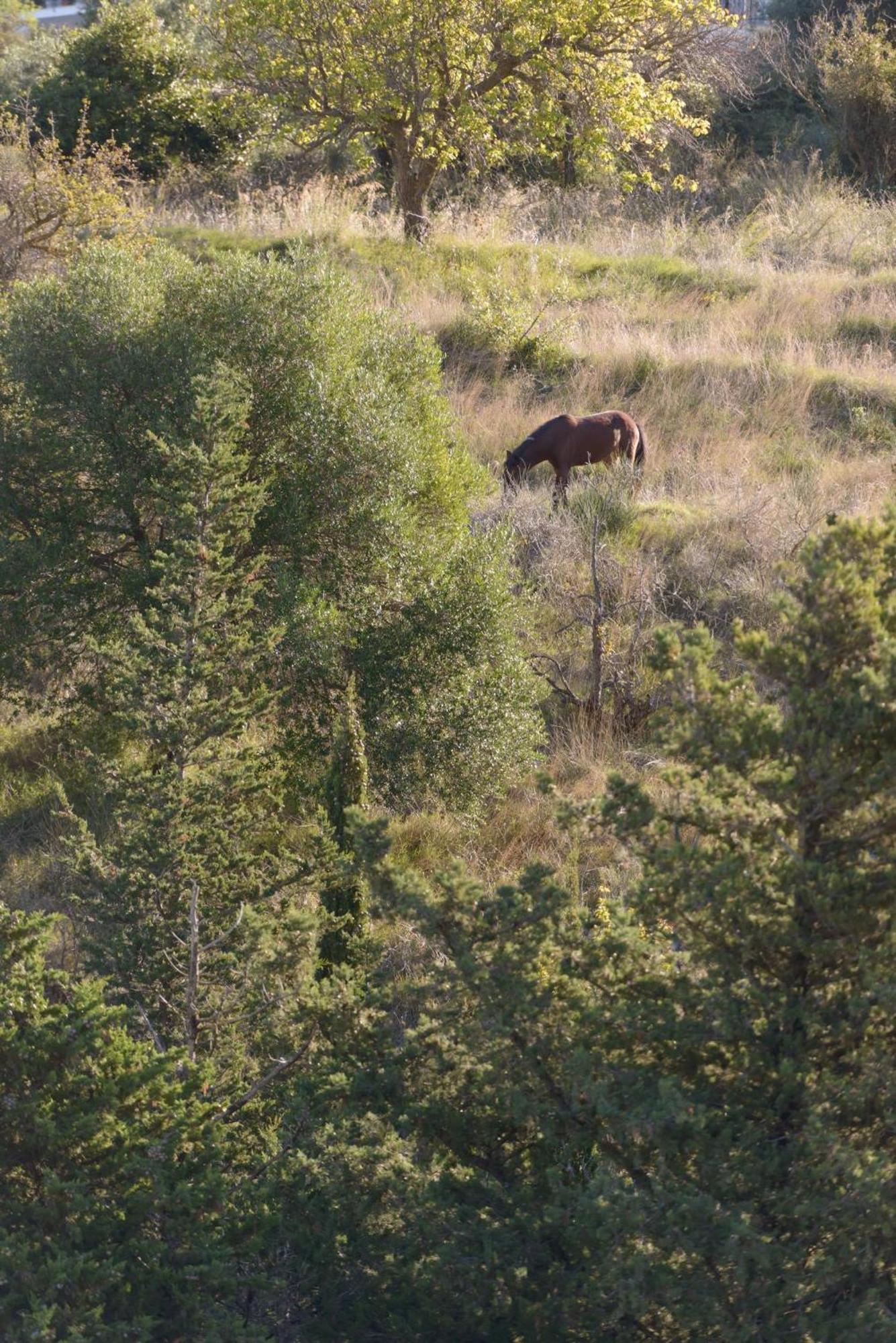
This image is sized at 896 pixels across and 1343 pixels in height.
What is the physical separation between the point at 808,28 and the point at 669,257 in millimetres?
10092

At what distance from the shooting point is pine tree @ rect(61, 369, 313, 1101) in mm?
5570

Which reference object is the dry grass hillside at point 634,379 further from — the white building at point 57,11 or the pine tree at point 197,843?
the white building at point 57,11

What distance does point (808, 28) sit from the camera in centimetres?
2408

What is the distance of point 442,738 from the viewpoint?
27.2 ft

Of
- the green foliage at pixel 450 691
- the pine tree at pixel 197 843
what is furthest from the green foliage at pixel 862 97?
the pine tree at pixel 197 843

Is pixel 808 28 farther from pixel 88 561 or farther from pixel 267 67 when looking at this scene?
pixel 88 561

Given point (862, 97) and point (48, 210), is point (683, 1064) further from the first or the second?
point (862, 97)

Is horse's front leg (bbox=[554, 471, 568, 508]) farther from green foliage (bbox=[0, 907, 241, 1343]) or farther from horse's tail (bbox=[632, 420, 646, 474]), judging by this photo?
green foliage (bbox=[0, 907, 241, 1343])

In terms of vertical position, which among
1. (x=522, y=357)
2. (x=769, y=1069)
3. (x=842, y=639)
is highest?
(x=842, y=639)

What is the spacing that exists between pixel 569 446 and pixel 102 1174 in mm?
7904

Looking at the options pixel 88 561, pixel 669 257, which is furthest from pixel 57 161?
pixel 88 561

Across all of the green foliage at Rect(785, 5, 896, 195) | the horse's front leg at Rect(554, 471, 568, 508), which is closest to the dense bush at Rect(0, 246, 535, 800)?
the horse's front leg at Rect(554, 471, 568, 508)

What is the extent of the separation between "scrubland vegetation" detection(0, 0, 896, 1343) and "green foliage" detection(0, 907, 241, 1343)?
0.8 inches

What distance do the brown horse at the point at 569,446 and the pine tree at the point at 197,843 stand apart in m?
5.08
